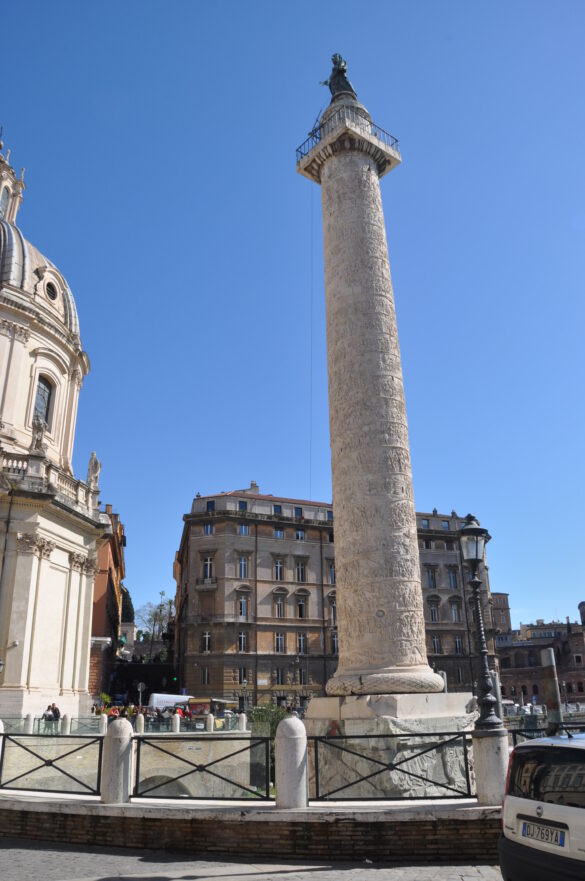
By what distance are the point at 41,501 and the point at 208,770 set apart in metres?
20.2

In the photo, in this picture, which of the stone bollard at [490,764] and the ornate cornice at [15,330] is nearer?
the stone bollard at [490,764]

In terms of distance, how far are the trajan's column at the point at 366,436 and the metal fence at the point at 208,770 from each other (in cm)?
331

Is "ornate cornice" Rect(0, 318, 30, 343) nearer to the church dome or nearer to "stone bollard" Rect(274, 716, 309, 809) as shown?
the church dome

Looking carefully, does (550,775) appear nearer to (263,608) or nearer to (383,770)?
(383,770)

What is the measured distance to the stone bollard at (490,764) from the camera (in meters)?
8.12

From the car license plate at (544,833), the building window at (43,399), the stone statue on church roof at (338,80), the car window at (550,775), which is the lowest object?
the car license plate at (544,833)

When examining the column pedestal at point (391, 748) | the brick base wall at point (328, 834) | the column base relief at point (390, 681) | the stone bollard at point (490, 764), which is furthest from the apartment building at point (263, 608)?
the stone bollard at point (490, 764)

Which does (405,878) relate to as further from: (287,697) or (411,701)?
(287,697)

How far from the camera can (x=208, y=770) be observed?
361 inches

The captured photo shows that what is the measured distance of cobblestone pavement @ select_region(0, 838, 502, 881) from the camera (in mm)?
7105

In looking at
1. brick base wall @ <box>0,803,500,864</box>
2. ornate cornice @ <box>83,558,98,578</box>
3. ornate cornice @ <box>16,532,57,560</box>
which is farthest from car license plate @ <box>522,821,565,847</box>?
ornate cornice @ <box>83,558,98,578</box>

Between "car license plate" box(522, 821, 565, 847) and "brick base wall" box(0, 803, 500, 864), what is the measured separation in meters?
2.58

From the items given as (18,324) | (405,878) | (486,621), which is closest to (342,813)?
(405,878)

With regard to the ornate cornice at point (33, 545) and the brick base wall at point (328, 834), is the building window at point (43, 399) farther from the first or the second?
the brick base wall at point (328, 834)
